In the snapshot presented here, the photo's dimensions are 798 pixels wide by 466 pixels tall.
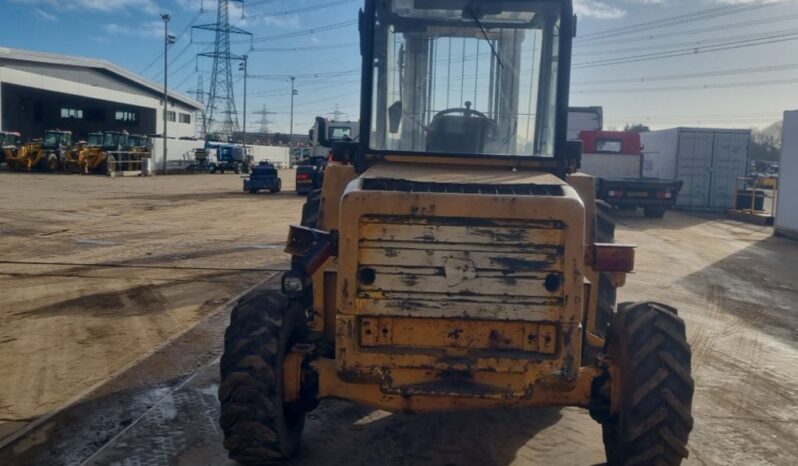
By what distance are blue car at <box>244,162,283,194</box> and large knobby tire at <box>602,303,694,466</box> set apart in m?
30.4

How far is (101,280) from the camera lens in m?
11.4

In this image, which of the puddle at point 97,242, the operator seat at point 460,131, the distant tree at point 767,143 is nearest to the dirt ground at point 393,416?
the operator seat at point 460,131

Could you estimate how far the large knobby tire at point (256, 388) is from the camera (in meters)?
4.43

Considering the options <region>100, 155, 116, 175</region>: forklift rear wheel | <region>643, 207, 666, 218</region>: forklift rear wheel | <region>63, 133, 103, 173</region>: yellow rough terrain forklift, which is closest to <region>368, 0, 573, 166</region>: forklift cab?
<region>643, 207, 666, 218</region>: forklift rear wheel

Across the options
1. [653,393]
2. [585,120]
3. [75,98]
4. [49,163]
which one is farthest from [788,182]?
[75,98]

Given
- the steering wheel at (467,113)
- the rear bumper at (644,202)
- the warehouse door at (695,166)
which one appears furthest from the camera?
the warehouse door at (695,166)

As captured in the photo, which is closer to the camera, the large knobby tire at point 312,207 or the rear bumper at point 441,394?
the rear bumper at point 441,394

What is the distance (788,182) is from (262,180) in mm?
21340

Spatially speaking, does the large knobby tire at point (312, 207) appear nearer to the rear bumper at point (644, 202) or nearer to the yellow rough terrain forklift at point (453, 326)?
the yellow rough terrain forklift at point (453, 326)

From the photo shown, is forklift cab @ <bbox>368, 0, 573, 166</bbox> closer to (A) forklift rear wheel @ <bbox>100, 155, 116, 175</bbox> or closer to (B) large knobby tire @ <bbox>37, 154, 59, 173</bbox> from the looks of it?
(A) forklift rear wheel @ <bbox>100, 155, 116, 175</bbox>

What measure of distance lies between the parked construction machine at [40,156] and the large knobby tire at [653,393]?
153 feet

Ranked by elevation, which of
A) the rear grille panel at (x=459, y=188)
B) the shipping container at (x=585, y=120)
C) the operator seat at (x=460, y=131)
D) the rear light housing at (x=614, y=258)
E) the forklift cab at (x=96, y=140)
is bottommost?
the rear light housing at (x=614, y=258)

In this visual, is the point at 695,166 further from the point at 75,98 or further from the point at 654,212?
the point at 75,98

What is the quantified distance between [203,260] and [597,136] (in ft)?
58.4
